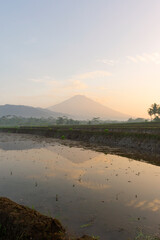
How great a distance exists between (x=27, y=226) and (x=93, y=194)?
490cm

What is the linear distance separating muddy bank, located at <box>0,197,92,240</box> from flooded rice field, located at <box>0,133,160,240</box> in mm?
1399

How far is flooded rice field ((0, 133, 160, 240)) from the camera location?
598 cm

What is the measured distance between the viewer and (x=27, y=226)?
14.6 feet

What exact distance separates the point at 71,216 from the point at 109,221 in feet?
5.09

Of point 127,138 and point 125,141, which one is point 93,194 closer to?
point 125,141

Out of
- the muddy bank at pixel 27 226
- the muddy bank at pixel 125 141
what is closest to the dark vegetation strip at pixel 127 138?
the muddy bank at pixel 125 141

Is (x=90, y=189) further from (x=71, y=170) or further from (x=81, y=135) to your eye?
(x=81, y=135)

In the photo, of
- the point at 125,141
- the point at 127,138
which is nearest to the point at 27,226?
the point at 125,141

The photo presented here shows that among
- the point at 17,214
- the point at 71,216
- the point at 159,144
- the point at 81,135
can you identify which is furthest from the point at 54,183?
the point at 81,135

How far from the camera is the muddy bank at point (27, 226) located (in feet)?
14.1

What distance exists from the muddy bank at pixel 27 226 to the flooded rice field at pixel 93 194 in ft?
4.59

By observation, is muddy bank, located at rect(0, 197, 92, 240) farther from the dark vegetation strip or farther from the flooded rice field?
the dark vegetation strip

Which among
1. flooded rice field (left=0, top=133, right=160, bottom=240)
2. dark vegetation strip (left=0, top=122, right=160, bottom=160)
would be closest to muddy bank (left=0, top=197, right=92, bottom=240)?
flooded rice field (left=0, top=133, right=160, bottom=240)

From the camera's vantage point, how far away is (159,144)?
71.8ft
